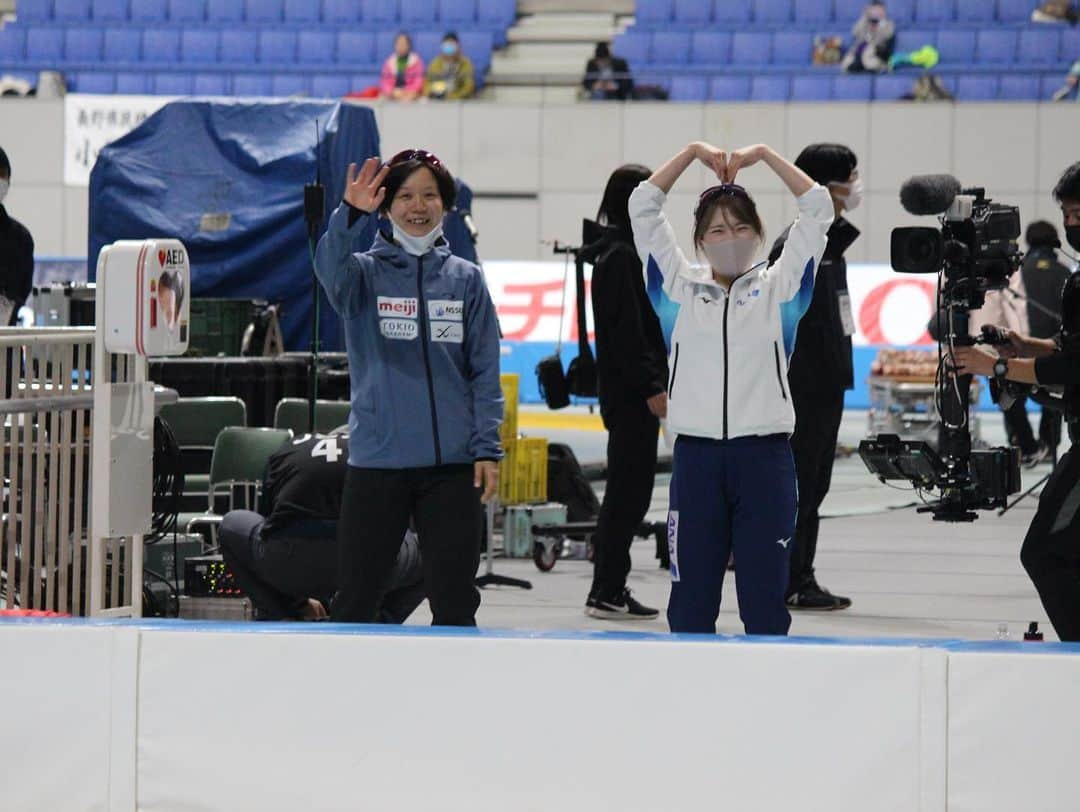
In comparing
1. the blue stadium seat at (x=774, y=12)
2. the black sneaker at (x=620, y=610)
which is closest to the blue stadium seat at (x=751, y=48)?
the blue stadium seat at (x=774, y=12)

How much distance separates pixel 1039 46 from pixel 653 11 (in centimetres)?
422

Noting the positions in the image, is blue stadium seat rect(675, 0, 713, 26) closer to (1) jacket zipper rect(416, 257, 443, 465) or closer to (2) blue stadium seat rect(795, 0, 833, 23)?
(2) blue stadium seat rect(795, 0, 833, 23)

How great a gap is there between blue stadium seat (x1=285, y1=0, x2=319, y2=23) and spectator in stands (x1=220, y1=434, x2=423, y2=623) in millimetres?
16403

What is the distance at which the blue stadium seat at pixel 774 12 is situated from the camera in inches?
790

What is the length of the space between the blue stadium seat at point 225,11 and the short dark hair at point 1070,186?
59.0 ft

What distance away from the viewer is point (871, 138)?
18234 mm

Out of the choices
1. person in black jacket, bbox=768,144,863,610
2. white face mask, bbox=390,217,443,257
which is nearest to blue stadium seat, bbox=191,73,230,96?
person in black jacket, bbox=768,144,863,610

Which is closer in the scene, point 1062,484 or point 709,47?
point 1062,484

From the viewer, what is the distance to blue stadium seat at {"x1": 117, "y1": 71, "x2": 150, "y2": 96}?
799 inches

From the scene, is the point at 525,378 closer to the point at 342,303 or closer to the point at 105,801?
the point at 342,303

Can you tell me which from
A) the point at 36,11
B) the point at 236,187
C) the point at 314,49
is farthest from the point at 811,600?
the point at 36,11

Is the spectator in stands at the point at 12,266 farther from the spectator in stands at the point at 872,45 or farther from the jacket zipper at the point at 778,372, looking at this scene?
the spectator in stands at the point at 872,45

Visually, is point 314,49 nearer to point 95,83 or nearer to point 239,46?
point 239,46

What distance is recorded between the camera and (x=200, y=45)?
2094cm
